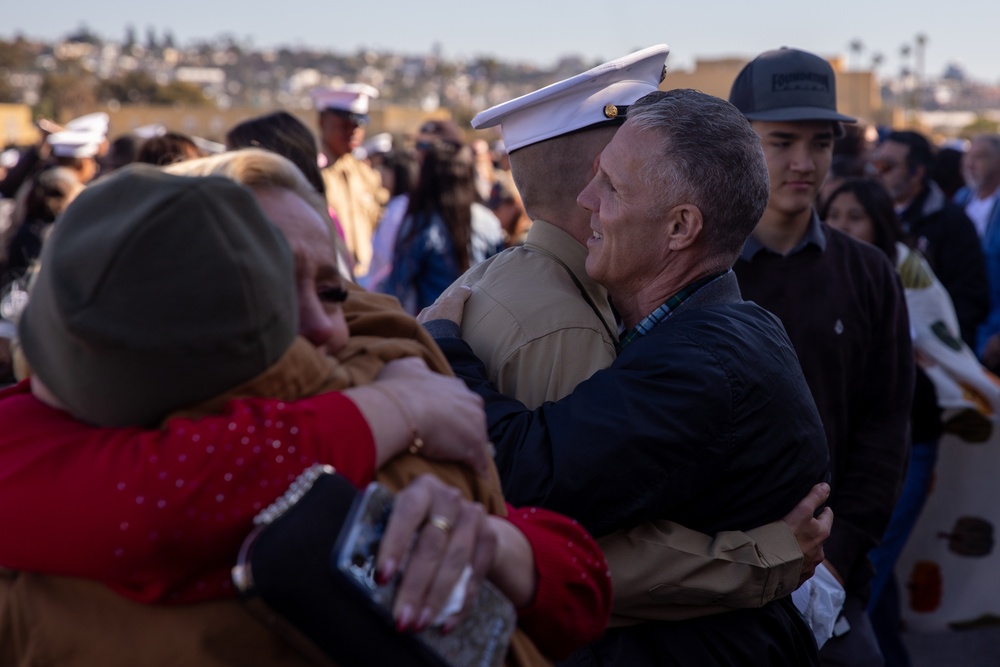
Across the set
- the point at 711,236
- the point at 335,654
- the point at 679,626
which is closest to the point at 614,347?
the point at 711,236

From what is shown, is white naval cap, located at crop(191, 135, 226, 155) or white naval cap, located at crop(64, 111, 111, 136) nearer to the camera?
white naval cap, located at crop(191, 135, 226, 155)

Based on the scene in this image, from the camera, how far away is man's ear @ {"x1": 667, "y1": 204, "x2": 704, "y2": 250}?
7.07ft

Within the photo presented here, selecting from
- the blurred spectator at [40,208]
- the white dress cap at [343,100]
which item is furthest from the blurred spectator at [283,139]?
the white dress cap at [343,100]

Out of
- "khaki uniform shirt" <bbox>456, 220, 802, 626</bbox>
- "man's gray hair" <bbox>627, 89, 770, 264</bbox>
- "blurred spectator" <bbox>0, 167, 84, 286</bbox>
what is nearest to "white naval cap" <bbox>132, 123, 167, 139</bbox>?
"blurred spectator" <bbox>0, 167, 84, 286</bbox>

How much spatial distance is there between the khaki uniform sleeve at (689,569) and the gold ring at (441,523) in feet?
2.93

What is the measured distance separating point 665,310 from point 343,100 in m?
4.96

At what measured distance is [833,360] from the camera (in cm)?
323

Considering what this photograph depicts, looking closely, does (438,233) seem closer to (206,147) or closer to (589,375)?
(206,147)

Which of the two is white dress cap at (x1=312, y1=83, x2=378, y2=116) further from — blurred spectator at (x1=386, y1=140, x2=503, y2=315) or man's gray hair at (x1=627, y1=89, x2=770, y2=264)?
man's gray hair at (x1=627, y1=89, x2=770, y2=264)

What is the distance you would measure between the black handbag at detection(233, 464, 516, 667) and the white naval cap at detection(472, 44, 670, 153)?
1.56 m

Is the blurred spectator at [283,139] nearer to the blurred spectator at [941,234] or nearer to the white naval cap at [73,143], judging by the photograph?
the white naval cap at [73,143]

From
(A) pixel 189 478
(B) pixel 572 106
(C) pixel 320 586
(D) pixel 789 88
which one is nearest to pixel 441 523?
(C) pixel 320 586

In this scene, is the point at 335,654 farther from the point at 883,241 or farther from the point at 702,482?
the point at 883,241

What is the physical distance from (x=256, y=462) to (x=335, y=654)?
0.71 feet
